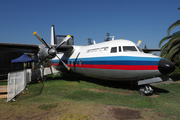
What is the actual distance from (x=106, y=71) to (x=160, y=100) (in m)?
3.92

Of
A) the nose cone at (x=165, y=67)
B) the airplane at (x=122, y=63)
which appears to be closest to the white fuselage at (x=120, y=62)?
the airplane at (x=122, y=63)

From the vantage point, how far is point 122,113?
570cm

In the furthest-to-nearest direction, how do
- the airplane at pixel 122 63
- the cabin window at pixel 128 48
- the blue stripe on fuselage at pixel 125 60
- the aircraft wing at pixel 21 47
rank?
the aircraft wing at pixel 21 47 < the cabin window at pixel 128 48 < the blue stripe on fuselage at pixel 125 60 < the airplane at pixel 122 63

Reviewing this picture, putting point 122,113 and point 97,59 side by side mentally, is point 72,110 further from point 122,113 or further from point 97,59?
point 97,59

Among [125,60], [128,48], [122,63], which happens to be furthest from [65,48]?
[125,60]

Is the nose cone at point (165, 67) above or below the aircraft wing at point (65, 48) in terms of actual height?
below

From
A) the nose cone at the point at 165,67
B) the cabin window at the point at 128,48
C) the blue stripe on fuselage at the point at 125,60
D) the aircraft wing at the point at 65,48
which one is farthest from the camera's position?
the aircraft wing at the point at 65,48

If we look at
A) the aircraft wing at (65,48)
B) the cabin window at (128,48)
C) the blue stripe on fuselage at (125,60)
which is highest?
the aircraft wing at (65,48)

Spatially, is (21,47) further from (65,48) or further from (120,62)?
(120,62)

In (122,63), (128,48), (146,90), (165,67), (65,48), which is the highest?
(65,48)

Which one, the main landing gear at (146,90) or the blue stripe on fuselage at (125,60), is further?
the main landing gear at (146,90)

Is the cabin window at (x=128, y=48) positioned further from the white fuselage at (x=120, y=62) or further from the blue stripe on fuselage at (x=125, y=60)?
the blue stripe on fuselage at (x=125, y=60)

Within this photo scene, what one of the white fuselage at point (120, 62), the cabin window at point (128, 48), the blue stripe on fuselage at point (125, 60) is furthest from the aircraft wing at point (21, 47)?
the cabin window at point (128, 48)

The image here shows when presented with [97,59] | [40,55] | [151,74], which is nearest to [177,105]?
[151,74]
